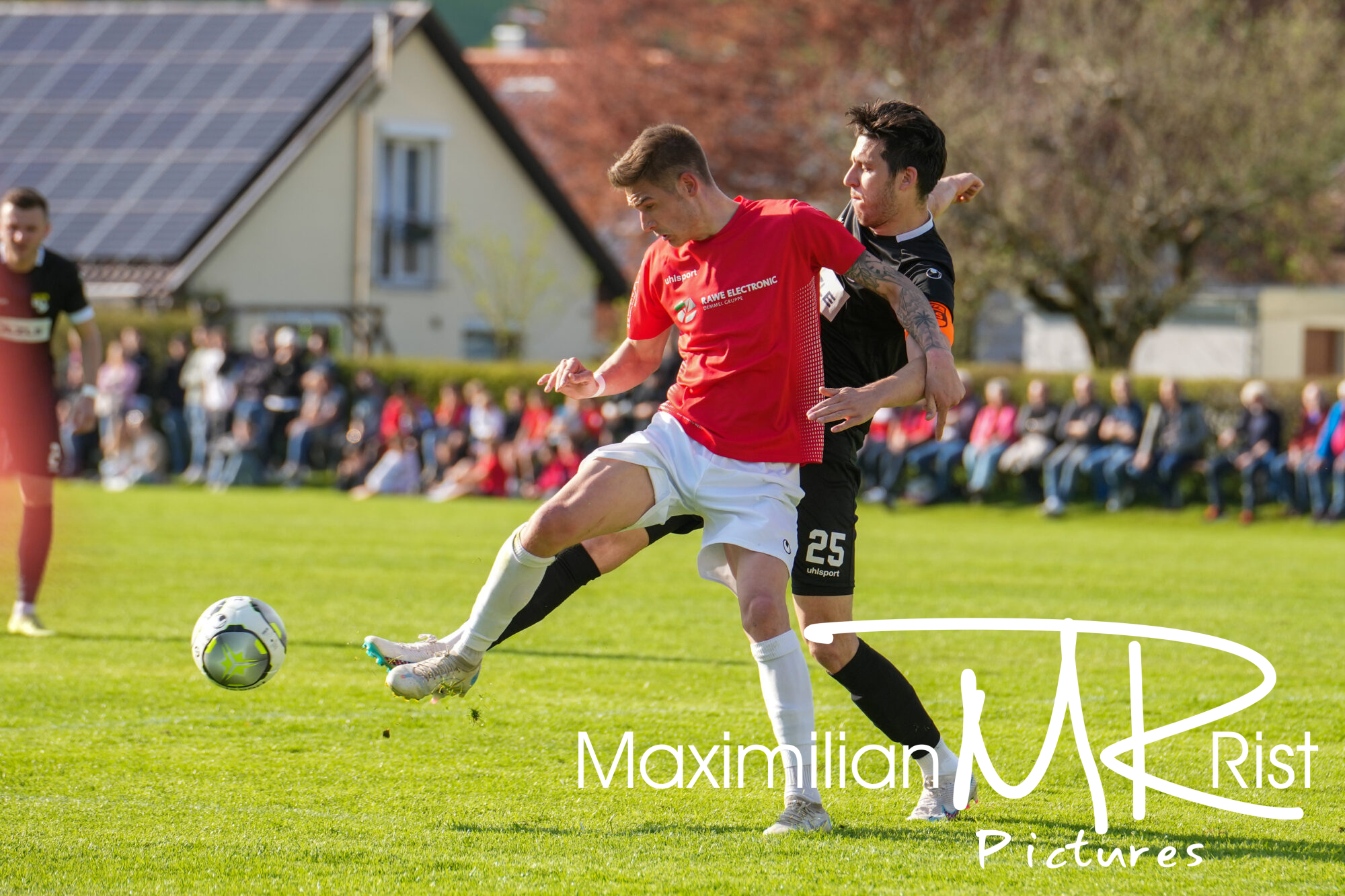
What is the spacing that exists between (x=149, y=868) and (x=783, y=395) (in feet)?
7.18

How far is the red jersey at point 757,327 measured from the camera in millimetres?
4855

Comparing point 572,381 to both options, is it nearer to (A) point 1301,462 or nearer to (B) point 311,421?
(A) point 1301,462

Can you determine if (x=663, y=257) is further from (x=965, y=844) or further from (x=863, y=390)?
(x=965, y=844)

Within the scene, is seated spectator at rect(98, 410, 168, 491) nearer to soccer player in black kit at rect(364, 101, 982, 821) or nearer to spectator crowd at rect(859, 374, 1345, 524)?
spectator crowd at rect(859, 374, 1345, 524)

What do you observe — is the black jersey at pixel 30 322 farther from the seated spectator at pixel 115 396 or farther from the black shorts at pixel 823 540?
the seated spectator at pixel 115 396

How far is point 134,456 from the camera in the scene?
22500mm

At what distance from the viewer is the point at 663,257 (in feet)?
16.6

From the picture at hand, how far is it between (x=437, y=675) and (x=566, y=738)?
1267 millimetres

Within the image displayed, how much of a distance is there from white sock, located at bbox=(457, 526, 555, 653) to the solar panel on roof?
84.7 feet

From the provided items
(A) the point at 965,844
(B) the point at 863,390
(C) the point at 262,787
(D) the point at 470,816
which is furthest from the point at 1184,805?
(C) the point at 262,787

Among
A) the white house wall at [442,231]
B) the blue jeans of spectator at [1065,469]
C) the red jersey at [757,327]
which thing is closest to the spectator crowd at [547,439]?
the blue jeans of spectator at [1065,469]

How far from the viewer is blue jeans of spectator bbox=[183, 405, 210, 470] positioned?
2281cm

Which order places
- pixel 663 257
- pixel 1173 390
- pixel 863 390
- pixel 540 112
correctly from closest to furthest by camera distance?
pixel 863 390 < pixel 663 257 < pixel 1173 390 < pixel 540 112

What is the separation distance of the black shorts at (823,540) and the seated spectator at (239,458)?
18028 mm
